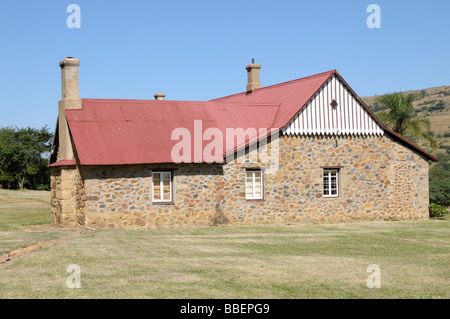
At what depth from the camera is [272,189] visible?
23.8m

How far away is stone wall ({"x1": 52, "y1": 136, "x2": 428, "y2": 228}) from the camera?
21.5 meters

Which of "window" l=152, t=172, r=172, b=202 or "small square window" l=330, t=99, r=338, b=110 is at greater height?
"small square window" l=330, t=99, r=338, b=110

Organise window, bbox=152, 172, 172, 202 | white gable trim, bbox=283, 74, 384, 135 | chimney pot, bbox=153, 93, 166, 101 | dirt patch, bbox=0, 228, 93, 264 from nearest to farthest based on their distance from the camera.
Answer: dirt patch, bbox=0, 228, 93, 264
window, bbox=152, 172, 172, 202
white gable trim, bbox=283, 74, 384, 135
chimney pot, bbox=153, 93, 166, 101

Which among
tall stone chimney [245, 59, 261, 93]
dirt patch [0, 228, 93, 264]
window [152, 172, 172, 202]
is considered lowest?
dirt patch [0, 228, 93, 264]

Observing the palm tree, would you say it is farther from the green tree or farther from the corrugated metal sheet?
the corrugated metal sheet

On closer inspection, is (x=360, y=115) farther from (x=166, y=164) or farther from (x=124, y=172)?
(x=124, y=172)

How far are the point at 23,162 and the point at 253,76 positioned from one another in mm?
32203

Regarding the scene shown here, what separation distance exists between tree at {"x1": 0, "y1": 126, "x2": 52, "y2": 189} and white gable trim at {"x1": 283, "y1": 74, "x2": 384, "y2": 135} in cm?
3749

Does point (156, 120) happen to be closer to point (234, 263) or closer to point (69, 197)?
point (69, 197)

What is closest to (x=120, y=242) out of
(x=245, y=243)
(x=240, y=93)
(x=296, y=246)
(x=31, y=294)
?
(x=245, y=243)

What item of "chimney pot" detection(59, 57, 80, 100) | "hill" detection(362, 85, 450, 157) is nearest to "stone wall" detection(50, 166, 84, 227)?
"chimney pot" detection(59, 57, 80, 100)

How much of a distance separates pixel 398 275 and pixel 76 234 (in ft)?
37.6

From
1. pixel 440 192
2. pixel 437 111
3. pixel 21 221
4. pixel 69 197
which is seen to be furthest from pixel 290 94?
pixel 437 111

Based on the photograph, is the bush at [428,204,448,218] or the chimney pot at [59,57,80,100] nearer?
the chimney pot at [59,57,80,100]
